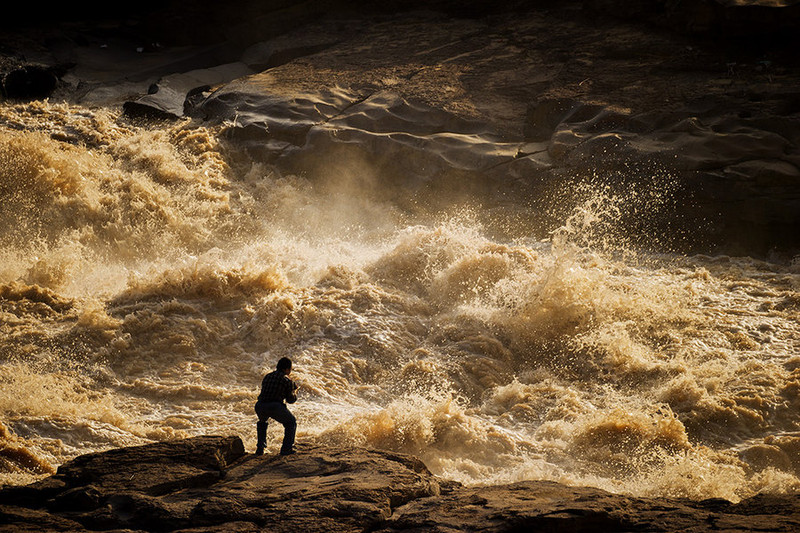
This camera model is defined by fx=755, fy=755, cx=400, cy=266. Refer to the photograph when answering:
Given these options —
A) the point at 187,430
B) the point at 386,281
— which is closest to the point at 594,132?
the point at 386,281

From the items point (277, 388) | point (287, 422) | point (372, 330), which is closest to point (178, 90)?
point (372, 330)

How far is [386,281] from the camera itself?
10.8m

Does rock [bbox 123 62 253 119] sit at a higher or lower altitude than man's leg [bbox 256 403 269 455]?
higher

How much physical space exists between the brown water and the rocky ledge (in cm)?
156

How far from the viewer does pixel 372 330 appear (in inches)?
378

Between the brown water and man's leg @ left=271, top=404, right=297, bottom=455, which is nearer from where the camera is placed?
man's leg @ left=271, top=404, right=297, bottom=455

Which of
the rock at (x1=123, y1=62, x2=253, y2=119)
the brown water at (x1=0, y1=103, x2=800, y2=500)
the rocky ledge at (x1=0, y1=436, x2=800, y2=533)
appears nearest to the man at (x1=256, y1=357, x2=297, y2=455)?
the rocky ledge at (x1=0, y1=436, x2=800, y2=533)

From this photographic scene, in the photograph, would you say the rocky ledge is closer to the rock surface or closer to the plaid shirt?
the plaid shirt

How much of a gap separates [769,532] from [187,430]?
5.17 metres

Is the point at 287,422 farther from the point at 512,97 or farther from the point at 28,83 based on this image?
the point at 28,83

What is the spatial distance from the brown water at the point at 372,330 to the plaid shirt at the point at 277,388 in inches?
64.5

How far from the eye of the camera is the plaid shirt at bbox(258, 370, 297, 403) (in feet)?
18.8

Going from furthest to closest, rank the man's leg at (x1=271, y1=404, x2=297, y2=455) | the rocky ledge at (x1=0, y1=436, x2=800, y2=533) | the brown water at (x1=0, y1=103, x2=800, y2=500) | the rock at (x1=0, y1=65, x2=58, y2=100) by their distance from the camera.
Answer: the rock at (x1=0, y1=65, x2=58, y2=100) < the brown water at (x1=0, y1=103, x2=800, y2=500) < the man's leg at (x1=271, y1=404, x2=297, y2=455) < the rocky ledge at (x1=0, y1=436, x2=800, y2=533)

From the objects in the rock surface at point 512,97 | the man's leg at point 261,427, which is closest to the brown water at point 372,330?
the rock surface at point 512,97
